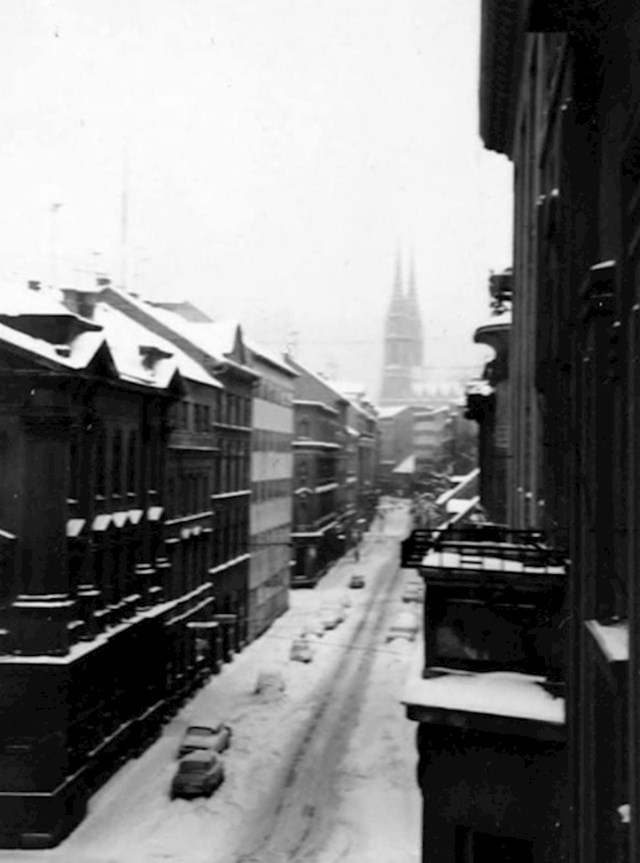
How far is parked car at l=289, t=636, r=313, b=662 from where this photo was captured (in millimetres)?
45094

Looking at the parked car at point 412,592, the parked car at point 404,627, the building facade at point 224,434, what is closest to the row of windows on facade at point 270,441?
the building facade at point 224,434

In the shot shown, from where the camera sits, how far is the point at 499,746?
38.3ft

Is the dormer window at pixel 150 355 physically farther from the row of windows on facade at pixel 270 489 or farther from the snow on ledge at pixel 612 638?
the snow on ledge at pixel 612 638

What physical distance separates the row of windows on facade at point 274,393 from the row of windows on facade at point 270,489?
15.0 ft

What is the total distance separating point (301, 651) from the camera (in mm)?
45688

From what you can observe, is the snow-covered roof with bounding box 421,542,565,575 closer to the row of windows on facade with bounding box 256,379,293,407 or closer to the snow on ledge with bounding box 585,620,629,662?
the snow on ledge with bounding box 585,620,629,662

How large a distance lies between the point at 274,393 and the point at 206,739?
102 ft

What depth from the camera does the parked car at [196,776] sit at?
85.0 ft

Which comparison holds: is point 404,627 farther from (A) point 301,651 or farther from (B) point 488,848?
(B) point 488,848

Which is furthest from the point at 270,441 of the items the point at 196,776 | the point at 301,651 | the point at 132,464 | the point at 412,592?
the point at 196,776

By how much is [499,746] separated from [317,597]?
54776mm

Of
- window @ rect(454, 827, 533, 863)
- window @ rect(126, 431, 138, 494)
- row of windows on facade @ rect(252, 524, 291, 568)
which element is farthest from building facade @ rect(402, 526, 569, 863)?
row of windows on facade @ rect(252, 524, 291, 568)

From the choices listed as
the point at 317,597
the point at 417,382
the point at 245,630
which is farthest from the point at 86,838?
the point at 417,382

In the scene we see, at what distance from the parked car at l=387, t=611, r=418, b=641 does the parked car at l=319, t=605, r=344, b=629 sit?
10.1 ft
